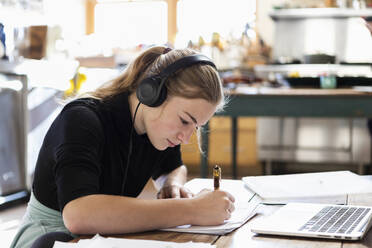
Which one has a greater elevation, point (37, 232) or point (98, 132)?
point (98, 132)

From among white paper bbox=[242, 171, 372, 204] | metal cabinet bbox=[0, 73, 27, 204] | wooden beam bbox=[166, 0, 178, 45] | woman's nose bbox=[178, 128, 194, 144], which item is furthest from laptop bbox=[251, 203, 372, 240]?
wooden beam bbox=[166, 0, 178, 45]

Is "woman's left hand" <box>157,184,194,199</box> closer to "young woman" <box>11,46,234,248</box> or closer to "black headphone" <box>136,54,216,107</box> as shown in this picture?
"young woman" <box>11,46,234,248</box>

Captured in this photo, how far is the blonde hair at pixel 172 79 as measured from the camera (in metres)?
1.03

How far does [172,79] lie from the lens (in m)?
1.04

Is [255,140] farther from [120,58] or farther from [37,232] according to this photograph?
[37,232]

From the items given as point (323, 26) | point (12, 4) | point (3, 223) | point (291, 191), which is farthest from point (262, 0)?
point (291, 191)

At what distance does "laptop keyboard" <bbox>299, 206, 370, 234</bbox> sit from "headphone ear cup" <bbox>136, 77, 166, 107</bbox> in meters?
0.38

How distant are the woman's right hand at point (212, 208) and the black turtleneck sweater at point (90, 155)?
0.19 metres

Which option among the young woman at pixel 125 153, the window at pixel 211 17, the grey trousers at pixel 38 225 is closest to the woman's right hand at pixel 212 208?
the young woman at pixel 125 153

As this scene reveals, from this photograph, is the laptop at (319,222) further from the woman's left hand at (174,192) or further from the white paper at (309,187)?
the woman's left hand at (174,192)

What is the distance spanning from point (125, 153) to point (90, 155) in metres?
0.21

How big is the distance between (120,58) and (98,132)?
4290 millimetres

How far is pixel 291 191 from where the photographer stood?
118 cm

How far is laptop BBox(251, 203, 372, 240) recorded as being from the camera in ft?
2.68
